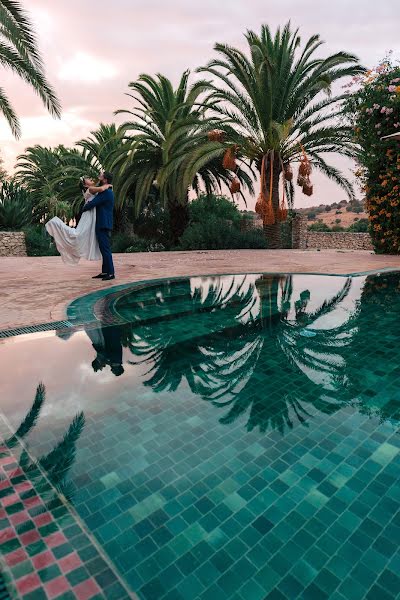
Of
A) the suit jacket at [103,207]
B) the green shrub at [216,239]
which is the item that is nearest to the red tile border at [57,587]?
the suit jacket at [103,207]

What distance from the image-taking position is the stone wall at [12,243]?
1364 centimetres

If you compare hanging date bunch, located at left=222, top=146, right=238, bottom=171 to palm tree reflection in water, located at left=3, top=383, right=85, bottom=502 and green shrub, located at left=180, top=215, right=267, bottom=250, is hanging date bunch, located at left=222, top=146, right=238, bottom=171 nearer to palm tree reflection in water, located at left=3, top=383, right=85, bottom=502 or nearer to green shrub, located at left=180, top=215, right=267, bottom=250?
green shrub, located at left=180, top=215, right=267, bottom=250

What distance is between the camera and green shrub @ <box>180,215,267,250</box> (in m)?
14.4

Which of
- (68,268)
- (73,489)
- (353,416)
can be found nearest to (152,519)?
(73,489)

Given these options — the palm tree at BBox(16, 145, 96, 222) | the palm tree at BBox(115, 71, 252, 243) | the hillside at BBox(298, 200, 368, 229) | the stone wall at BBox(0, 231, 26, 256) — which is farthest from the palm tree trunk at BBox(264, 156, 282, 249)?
the hillside at BBox(298, 200, 368, 229)

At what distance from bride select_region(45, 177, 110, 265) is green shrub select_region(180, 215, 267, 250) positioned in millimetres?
7933

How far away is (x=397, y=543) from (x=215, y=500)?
0.76m

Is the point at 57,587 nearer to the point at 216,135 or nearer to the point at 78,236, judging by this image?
the point at 78,236

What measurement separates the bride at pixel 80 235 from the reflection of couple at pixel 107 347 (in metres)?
2.85

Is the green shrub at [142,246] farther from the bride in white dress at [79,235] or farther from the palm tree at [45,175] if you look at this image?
the bride in white dress at [79,235]

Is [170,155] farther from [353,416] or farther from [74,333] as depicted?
[353,416]

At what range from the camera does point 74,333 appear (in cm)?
405

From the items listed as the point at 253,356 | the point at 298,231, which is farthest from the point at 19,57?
the point at 298,231

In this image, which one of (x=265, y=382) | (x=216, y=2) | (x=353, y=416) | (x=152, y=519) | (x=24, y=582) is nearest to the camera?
(x=24, y=582)
